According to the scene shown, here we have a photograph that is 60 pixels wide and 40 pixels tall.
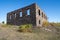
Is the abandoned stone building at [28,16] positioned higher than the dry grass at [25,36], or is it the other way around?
the abandoned stone building at [28,16]

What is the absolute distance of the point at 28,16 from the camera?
26.6m

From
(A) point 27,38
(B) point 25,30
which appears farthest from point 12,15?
(A) point 27,38

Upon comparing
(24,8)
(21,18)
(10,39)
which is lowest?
(10,39)

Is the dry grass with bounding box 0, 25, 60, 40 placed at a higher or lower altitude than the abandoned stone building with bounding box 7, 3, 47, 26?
lower

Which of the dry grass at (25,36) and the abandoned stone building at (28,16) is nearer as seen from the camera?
the dry grass at (25,36)

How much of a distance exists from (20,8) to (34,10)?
4384mm

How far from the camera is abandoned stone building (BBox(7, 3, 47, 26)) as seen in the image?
83.2 ft

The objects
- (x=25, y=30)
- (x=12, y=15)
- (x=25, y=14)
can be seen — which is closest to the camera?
(x=25, y=30)

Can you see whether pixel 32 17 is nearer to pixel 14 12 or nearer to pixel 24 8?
pixel 24 8

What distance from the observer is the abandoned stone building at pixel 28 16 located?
998 inches

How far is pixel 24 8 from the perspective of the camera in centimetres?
2753

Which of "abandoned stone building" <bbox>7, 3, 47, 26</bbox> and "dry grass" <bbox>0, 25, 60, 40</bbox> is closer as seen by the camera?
"dry grass" <bbox>0, 25, 60, 40</bbox>

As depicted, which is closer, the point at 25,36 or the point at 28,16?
the point at 25,36

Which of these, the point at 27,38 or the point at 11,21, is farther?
the point at 11,21
